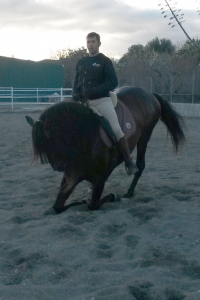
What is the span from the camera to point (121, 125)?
16.1 ft

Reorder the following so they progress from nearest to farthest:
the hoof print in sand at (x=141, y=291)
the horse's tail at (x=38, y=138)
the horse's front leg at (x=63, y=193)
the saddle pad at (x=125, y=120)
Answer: the hoof print in sand at (x=141, y=291) → the horse's tail at (x=38, y=138) → the horse's front leg at (x=63, y=193) → the saddle pad at (x=125, y=120)

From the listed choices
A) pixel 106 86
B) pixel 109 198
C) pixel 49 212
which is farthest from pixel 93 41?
pixel 49 212

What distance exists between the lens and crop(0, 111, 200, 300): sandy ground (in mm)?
2746

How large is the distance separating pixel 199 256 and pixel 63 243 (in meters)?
1.21

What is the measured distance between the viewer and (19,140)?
1037 centimetres

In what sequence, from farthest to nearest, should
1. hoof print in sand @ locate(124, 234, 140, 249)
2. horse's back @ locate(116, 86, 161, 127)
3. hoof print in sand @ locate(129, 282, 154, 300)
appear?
horse's back @ locate(116, 86, 161, 127) → hoof print in sand @ locate(124, 234, 140, 249) → hoof print in sand @ locate(129, 282, 154, 300)

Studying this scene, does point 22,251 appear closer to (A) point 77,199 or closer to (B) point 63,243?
(B) point 63,243

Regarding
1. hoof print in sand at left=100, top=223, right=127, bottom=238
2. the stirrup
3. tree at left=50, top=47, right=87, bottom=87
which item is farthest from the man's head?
tree at left=50, top=47, right=87, bottom=87

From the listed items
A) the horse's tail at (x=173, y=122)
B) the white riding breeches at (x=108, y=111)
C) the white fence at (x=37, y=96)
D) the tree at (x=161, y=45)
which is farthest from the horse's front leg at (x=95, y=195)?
the tree at (x=161, y=45)

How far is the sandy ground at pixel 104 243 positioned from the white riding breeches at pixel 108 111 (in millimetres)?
932

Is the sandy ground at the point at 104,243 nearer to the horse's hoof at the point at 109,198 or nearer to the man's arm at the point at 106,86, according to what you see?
the horse's hoof at the point at 109,198

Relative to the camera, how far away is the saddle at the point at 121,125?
14.9 feet

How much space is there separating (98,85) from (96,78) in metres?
0.09

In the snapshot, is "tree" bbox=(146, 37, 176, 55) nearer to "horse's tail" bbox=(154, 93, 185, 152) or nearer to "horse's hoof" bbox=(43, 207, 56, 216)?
"horse's tail" bbox=(154, 93, 185, 152)
